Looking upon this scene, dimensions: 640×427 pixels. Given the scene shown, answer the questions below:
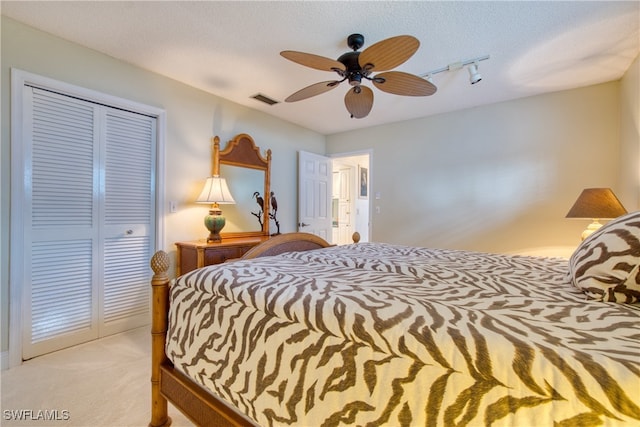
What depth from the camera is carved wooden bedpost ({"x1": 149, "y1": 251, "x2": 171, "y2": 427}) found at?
1.32 meters

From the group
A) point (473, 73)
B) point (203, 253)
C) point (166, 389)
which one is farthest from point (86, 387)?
point (473, 73)

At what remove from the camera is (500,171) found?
3252mm

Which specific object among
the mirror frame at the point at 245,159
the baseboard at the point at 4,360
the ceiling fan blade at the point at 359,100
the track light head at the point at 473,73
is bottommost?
the baseboard at the point at 4,360

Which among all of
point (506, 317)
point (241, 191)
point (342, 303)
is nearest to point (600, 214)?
point (506, 317)

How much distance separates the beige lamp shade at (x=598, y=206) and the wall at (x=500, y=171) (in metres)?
0.27

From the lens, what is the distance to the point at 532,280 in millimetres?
1217

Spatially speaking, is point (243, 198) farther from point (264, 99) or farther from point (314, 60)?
point (314, 60)

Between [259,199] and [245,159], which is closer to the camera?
[245,159]

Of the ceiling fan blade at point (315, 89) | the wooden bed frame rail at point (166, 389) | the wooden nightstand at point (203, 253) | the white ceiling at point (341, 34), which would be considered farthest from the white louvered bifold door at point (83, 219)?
the ceiling fan blade at point (315, 89)

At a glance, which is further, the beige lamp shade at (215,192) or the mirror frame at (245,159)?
the mirror frame at (245,159)

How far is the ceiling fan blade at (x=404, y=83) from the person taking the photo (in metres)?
1.86

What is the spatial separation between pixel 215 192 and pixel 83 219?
1084 mm

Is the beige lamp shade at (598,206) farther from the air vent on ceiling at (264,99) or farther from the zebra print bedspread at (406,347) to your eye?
the air vent on ceiling at (264,99)

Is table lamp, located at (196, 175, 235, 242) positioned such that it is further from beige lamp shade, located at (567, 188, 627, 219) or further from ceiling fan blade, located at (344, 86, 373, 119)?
beige lamp shade, located at (567, 188, 627, 219)
